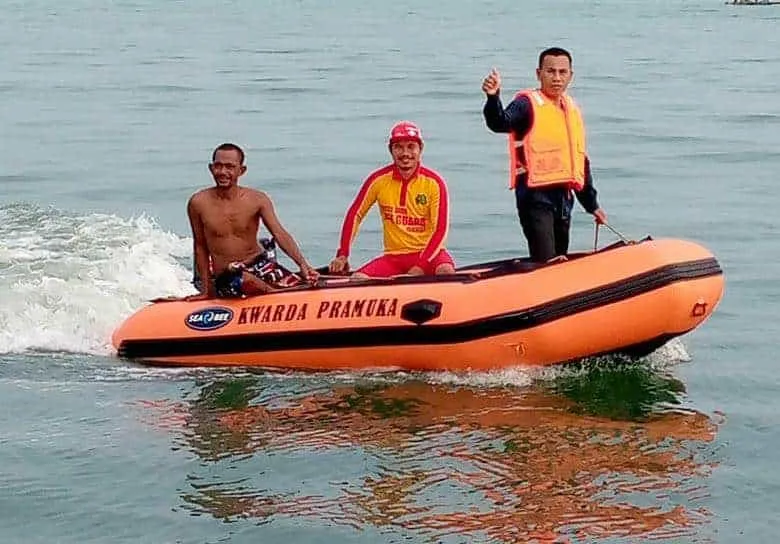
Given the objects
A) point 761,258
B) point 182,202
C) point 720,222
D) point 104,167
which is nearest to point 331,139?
point 104,167

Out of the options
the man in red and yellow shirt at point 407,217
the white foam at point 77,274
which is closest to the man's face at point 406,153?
the man in red and yellow shirt at point 407,217

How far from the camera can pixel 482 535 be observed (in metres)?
6.95

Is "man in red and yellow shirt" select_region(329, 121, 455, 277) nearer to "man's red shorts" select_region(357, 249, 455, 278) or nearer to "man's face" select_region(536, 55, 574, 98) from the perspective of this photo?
"man's red shorts" select_region(357, 249, 455, 278)

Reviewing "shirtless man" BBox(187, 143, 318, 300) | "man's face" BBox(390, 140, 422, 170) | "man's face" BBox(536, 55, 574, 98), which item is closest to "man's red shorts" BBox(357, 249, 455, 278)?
"shirtless man" BBox(187, 143, 318, 300)

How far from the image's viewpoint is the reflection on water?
283 inches

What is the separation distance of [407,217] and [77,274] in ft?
11.7

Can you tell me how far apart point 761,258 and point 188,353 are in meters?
5.45

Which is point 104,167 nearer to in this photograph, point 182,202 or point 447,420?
point 182,202

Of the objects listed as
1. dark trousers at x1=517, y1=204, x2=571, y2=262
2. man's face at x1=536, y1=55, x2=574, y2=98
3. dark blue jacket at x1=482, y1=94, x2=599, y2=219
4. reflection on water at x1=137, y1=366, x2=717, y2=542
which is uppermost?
man's face at x1=536, y1=55, x2=574, y2=98

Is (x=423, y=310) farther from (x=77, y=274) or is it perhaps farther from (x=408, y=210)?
(x=77, y=274)

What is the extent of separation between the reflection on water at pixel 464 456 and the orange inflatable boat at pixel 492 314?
20 centimetres

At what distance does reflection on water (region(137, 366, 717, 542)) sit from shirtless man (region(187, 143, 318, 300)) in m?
0.63

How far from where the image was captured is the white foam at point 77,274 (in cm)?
1061

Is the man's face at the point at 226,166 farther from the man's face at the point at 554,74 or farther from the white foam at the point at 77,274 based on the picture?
the man's face at the point at 554,74
